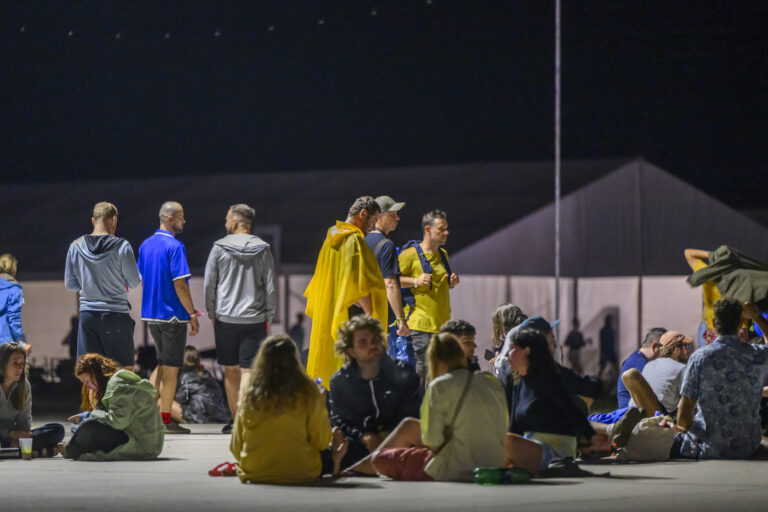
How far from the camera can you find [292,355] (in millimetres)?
7305

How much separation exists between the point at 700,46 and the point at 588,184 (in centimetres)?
1619

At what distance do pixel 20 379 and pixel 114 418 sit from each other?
3.32 ft

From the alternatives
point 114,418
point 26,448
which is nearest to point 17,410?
point 26,448

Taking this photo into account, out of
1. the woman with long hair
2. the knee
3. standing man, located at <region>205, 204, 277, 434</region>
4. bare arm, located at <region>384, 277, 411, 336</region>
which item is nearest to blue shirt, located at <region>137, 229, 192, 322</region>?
standing man, located at <region>205, 204, 277, 434</region>

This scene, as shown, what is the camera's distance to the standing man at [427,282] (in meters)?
11.0

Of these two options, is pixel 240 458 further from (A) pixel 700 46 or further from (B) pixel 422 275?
(A) pixel 700 46

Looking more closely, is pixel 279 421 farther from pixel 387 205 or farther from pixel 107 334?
pixel 387 205

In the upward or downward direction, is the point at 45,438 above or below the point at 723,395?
below

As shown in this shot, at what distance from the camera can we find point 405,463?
24.8ft

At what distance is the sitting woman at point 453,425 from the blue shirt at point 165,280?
3.75 metres

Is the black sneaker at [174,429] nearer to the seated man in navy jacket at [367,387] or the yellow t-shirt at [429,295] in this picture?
the yellow t-shirt at [429,295]

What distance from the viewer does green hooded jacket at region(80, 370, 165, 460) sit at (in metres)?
8.75

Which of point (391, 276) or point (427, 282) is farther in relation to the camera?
point (427, 282)

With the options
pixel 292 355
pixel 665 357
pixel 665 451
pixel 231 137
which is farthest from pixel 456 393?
pixel 231 137
